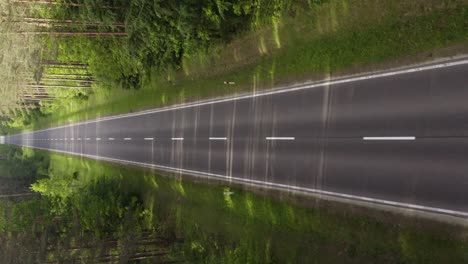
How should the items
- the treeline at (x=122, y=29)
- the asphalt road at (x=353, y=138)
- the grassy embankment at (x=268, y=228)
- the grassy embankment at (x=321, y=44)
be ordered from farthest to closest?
the treeline at (x=122, y=29) < the grassy embankment at (x=321, y=44) < the grassy embankment at (x=268, y=228) < the asphalt road at (x=353, y=138)

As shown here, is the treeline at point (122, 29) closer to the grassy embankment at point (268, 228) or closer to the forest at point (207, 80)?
the forest at point (207, 80)

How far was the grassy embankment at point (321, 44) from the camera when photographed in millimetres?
14344

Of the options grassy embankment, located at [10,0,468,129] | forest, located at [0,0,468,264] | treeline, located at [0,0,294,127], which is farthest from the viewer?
treeline, located at [0,0,294,127]

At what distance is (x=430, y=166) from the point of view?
13.7 meters

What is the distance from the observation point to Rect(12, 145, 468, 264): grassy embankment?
1395 cm

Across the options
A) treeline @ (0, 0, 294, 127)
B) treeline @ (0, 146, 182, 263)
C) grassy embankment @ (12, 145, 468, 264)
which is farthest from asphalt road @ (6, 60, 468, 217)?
treeline @ (0, 146, 182, 263)

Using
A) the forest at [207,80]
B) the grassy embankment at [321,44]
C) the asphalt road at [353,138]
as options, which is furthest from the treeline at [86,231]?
the grassy embankment at [321,44]

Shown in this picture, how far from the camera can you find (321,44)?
1834cm

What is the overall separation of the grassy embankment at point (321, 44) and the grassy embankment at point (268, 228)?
18.9 ft

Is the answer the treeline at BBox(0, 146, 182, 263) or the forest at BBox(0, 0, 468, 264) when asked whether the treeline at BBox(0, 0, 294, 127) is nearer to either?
the forest at BBox(0, 0, 468, 264)

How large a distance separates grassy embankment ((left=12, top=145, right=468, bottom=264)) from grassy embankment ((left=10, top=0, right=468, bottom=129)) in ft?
18.9

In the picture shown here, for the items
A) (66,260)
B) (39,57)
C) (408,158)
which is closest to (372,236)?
(408,158)

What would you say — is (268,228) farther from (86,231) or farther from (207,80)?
(86,231)

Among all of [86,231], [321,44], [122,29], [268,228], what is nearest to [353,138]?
[321,44]
